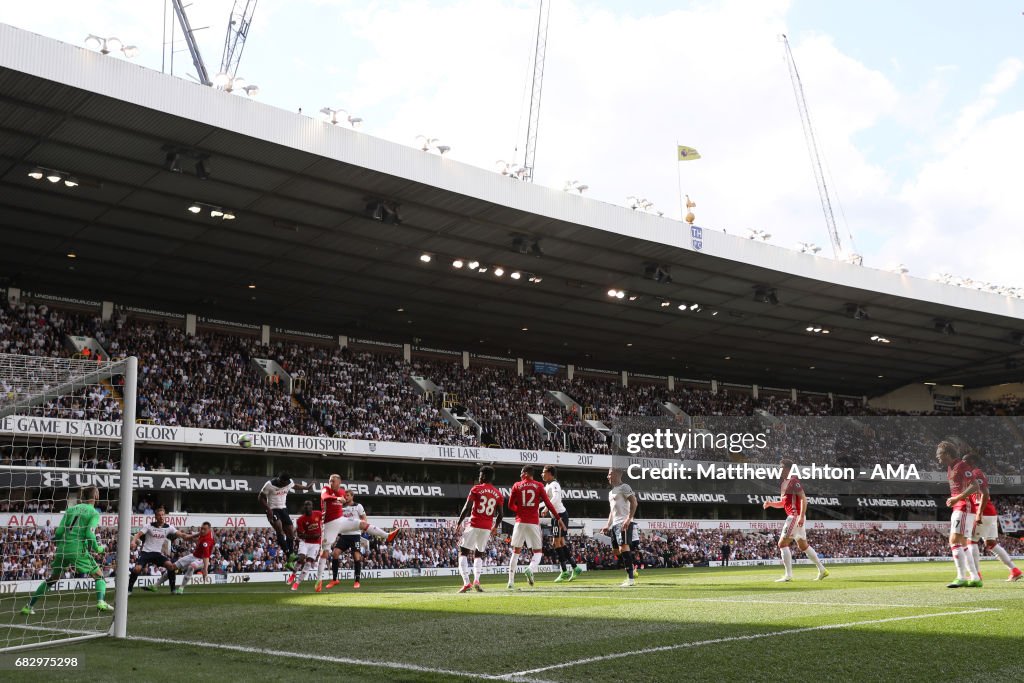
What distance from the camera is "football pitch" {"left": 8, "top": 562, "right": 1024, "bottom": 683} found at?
6.89 meters

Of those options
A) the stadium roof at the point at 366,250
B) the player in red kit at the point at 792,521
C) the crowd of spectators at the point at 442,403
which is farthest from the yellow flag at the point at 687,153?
the player in red kit at the point at 792,521

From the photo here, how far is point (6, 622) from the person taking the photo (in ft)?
40.9

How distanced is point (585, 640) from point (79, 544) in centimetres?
774

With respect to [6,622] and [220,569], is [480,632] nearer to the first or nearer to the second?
[6,622]

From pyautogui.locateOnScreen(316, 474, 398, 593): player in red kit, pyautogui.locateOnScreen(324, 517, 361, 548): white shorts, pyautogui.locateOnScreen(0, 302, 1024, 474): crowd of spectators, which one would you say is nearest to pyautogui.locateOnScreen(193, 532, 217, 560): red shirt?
pyautogui.locateOnScreen(0, 302, 1024, 474): crowd of spectators

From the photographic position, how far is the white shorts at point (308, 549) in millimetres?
19953

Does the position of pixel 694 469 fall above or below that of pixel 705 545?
above

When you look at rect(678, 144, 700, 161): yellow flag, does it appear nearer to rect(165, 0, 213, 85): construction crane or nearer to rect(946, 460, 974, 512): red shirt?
rect(165, 0, 213, 85): construction crane

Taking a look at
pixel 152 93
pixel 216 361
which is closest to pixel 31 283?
pixel 216 361

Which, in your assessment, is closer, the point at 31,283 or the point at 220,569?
the point at 220,569

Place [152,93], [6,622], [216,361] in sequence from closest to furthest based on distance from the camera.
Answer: [6,622], [152,93], [216,361]

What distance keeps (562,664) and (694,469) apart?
43.6m

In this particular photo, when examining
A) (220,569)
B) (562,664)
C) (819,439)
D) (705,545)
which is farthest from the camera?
(819,439)

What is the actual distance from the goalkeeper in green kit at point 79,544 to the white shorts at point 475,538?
232 inches
